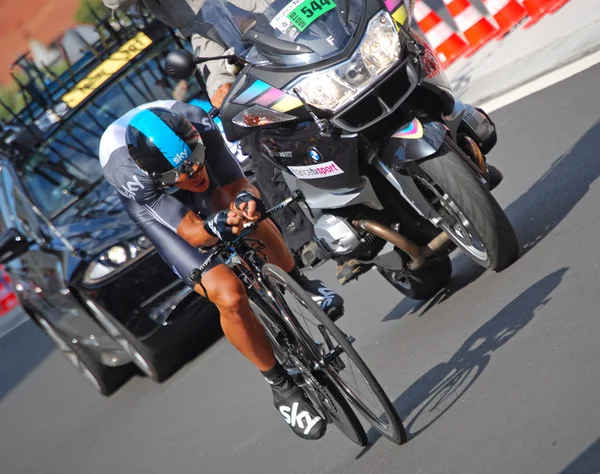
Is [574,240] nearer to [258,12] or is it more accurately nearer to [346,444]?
[346,444]

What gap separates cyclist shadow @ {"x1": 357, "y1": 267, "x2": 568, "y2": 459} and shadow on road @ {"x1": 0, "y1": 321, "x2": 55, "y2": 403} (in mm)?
8680

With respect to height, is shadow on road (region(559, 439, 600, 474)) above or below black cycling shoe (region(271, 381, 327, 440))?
below

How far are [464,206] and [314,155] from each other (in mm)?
991

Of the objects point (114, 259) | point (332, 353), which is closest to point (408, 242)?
point (332, 353)

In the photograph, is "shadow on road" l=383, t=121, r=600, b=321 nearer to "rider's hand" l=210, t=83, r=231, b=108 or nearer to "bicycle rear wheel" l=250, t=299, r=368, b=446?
"bicycle rear wheel" l=250, t=299, r=368, b=446

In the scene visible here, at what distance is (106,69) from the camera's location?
10.7m

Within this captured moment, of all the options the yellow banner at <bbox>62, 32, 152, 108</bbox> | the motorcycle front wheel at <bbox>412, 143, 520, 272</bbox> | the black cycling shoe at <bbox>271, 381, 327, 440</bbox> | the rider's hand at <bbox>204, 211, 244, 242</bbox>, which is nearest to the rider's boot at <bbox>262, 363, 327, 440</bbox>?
the black cycling shoe at <bbox>271, 381, 327, 440</bbox>

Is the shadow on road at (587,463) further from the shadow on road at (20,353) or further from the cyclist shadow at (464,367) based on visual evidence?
the shadow on road at (20,353)

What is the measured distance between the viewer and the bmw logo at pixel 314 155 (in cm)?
663

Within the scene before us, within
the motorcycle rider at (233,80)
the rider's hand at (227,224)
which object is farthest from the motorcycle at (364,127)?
the rider's hand at (227,224)

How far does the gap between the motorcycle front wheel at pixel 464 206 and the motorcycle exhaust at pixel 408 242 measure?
18 centimetres

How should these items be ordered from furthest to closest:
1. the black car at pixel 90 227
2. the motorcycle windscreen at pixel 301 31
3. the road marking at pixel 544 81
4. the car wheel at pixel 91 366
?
the car wheel at pixel 91 366 → the road marking at pixel 544 81 → the black car at pixel 90 227 → the motorcycle windscreen at pixel 301 31

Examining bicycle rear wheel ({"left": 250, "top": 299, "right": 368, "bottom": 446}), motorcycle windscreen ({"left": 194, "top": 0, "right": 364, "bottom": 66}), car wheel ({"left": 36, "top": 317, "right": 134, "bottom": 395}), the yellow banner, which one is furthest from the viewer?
the yellow banner

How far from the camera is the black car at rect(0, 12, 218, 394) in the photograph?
9242mm
